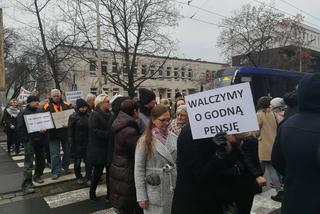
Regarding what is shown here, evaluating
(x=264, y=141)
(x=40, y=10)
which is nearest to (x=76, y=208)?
(x=264, y=141)

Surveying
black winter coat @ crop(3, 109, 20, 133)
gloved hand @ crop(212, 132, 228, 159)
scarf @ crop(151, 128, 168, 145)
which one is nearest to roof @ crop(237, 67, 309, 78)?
black winter coat @ crop(3, 109, 20, 133)

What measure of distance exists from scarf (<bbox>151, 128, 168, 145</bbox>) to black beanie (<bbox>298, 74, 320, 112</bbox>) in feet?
4.83

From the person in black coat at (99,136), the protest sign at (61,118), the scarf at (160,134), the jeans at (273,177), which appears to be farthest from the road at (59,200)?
the scarf at (160,134)

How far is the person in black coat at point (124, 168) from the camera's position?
167 inches

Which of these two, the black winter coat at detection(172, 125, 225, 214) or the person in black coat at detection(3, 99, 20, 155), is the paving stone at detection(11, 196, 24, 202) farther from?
the person in black coat at detection(3, 99, 20, 155)

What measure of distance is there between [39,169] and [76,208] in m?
2.25

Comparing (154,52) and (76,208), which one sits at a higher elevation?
(154,52)

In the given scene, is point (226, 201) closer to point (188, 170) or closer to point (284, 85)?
point (188, 170)

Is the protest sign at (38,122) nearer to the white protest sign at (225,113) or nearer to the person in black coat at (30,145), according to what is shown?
the person in black coat at (30,145)

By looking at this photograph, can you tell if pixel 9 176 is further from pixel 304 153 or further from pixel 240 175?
pixel 304 153

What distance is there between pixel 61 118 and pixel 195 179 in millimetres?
6038

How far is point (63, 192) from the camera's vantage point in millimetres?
7582

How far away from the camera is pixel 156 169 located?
146 inches

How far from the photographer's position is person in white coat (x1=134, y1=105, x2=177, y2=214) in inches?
144
